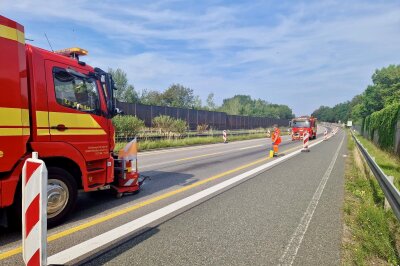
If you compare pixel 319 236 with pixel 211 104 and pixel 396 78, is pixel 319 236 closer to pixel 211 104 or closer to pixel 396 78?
pixel 211 104

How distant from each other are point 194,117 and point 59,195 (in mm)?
33037

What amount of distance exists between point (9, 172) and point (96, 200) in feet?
7.64

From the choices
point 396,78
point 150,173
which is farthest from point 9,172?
point 396,78

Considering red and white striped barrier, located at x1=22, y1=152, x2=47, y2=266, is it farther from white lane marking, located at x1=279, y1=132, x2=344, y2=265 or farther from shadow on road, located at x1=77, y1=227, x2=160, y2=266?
white lane marking, located at x1=279, y1=132, x2=344, y2=265

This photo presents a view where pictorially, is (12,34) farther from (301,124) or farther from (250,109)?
(250,109)

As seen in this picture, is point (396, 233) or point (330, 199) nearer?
point (396, 233)

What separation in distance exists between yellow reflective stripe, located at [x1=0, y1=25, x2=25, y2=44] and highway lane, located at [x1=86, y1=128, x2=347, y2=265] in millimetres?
3183

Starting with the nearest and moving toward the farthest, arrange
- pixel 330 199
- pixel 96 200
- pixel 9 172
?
1. pixel 9 172
2. pixel 96 200
3. pixel 330 199

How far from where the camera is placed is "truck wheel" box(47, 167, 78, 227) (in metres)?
4.79

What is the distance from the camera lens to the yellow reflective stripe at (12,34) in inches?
165

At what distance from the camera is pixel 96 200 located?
21.1ft

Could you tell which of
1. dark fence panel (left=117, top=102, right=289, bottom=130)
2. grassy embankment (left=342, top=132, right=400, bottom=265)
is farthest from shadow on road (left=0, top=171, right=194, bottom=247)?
dark fence panel (left=117, top=102, right=289, bottom=130)

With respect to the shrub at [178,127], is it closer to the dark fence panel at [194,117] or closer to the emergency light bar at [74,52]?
the dark fence panel at [194,117]

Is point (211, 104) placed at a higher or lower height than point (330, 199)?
higher
